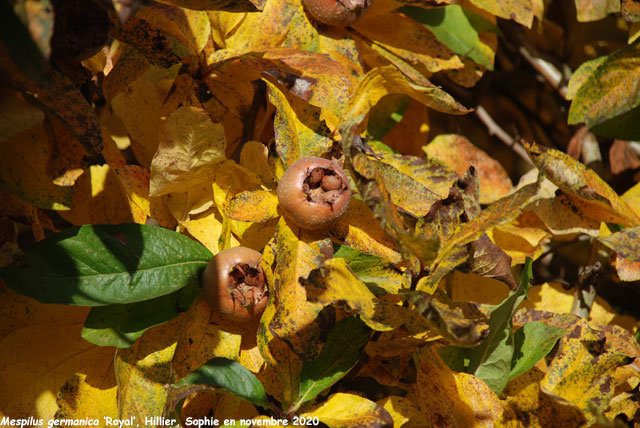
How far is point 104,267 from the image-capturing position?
87cm

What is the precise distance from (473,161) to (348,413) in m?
0.77

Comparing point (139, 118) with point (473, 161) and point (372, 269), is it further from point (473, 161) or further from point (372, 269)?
point (473, 161)

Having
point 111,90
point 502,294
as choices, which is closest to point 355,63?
point 111,90

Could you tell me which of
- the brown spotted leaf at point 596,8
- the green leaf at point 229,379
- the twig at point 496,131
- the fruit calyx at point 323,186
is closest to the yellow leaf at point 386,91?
the fruit calyx at point 323,186

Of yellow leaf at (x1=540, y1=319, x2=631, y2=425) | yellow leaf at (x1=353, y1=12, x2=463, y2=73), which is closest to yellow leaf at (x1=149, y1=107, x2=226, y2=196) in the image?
yellow leaf at (x1=353, y1=12, x2=463, y2=73)

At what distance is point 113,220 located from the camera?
1112 millimetres

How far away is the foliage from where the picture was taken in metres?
0.84

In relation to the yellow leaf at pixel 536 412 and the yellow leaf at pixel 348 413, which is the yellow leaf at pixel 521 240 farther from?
the yellow leaf at pixel 348 413

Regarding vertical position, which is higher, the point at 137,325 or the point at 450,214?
the point at 450,214

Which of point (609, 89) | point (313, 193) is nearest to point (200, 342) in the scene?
point (313, 193)

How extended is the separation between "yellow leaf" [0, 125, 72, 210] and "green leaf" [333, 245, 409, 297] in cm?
45

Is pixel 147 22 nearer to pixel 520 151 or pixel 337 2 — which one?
pixel 337 2

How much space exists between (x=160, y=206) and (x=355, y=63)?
46 cm

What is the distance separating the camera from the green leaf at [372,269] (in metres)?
0.94
